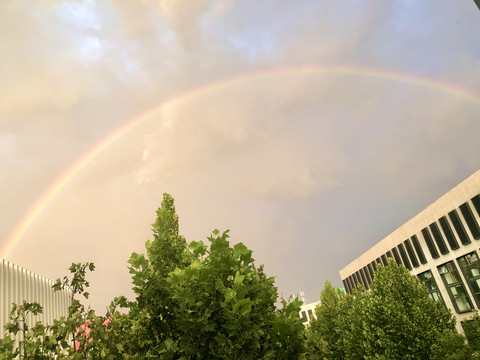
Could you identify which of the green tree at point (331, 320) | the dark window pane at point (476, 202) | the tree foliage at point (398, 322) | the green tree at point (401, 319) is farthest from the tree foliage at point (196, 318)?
the dark window pane at point (476, 202)

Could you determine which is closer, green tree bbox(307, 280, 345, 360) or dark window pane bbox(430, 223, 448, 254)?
green tree bbox(307, 280, 345, 360)

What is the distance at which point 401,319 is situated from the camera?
2252 centimetres

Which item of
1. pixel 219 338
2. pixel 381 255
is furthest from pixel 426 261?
pixel 219 338

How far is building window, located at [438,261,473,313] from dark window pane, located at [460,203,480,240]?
17.1 feet

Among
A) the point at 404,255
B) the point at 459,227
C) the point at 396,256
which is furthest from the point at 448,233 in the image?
the point at 396,256

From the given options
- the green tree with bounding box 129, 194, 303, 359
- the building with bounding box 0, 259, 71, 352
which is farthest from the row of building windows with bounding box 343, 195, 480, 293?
the green tree with bounding box 129, 194, 303, 359

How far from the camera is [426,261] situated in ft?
135

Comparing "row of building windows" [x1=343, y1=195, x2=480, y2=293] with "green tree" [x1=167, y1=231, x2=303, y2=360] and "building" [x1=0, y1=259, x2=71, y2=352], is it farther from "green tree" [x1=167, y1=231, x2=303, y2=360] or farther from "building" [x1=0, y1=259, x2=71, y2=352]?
"green tree" [x1=167, y1=231, x2=303, y2=360]

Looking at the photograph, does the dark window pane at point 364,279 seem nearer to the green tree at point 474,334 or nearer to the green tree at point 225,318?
the green tree at point 474,334

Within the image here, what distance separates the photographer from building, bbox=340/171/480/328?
108ft

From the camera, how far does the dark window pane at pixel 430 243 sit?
39.4 meters

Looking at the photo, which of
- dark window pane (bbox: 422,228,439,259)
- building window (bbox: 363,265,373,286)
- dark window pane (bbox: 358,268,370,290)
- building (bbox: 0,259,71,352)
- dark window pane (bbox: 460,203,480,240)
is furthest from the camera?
dark window pane (bbox: 358,268,370,290)

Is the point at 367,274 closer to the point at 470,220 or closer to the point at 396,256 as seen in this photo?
the point at 396,256

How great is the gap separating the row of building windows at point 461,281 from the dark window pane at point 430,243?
4.81ft
